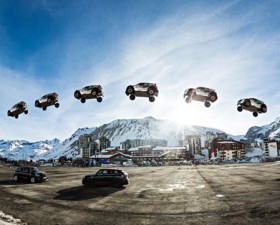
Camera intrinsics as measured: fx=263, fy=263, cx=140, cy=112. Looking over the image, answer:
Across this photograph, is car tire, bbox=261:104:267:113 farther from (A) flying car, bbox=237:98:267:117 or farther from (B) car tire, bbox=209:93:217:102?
(B) car tire, bbox=209:93:217:102

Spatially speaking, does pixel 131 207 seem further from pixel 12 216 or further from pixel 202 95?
pixel 202 95

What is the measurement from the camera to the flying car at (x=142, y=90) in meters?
13.6

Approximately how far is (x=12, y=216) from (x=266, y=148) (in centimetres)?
20975

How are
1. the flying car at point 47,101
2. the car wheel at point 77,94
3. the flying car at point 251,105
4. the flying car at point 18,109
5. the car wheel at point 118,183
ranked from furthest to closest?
1. the car wheel at point 118,183
2. the flying car at point 18,109
3. the flying car at point 47,101
4. the flying car at point 251,105
5. the car wheel at point 77,94

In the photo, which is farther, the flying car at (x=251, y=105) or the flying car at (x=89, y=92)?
the flying car at (x=251, y=105)

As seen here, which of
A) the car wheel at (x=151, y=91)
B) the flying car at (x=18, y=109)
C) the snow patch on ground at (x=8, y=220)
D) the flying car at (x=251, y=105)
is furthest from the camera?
the flying car at (x=18, y=109)

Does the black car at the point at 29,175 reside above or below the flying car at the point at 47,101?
below

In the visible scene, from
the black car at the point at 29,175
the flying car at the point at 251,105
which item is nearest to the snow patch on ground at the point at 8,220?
the flying car at the point at 251,105

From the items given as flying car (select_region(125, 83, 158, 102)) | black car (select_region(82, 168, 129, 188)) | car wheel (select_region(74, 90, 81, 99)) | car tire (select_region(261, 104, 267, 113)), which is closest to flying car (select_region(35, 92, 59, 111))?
car wheel (select_region(74, 90, 81, 99))

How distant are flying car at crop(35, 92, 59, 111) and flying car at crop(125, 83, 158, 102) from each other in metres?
5.70

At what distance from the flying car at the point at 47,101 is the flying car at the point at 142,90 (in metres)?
5.70

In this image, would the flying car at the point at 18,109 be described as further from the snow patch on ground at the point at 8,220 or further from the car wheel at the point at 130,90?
the snow patch on ground at the point at 8,220

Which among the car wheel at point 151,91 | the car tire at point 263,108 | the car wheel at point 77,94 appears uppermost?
the car wheel at point 77,94

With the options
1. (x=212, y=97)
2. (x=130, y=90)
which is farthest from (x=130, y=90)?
(x=212, y=97)
